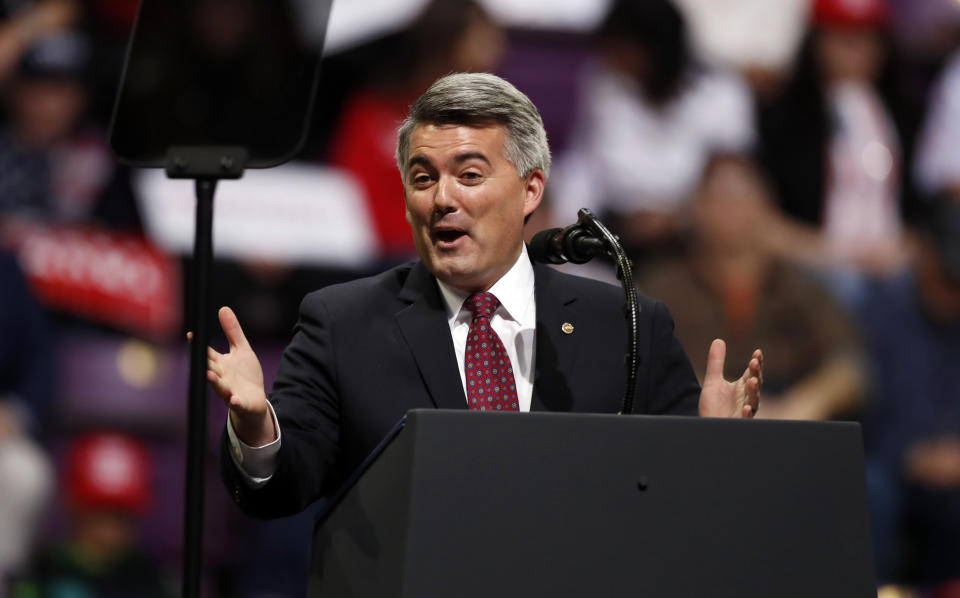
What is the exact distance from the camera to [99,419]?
4031mm

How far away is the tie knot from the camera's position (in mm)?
2047

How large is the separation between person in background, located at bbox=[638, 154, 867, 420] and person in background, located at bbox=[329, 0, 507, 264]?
3.44 feet

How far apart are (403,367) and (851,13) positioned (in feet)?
12.2

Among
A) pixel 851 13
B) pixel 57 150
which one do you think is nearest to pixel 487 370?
pixel 57 150

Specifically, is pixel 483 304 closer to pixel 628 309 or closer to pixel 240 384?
pixel 628 309

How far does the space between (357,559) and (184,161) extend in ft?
1.75

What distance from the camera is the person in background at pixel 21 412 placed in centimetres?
387

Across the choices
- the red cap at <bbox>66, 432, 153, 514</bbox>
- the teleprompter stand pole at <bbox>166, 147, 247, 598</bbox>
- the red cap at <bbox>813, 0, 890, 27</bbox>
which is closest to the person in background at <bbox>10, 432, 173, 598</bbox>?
the red cap at <bbox>66, 432, 153, 514</bbox>

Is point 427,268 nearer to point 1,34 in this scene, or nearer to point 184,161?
point 184,161

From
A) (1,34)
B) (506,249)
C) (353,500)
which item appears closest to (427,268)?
(506,249)

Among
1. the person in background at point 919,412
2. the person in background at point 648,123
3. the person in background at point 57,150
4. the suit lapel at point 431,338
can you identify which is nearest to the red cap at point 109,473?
the person in background at point 57,150

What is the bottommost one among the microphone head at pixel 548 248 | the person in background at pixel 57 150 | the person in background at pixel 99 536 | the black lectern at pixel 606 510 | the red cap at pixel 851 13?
the person in background at pixel 99 536

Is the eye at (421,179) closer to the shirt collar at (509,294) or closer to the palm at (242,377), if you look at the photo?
the shirt collar at (509,294)

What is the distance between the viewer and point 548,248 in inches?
71.0
